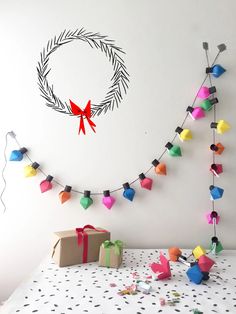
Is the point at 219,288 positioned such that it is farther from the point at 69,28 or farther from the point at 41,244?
the point at 69,28

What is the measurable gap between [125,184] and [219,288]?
713 mm

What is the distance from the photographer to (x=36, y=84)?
1652mm

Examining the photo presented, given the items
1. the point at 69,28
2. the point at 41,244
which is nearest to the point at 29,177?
the point at 41,244

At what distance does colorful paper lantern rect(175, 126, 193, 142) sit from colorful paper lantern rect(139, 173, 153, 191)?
307 millimetres

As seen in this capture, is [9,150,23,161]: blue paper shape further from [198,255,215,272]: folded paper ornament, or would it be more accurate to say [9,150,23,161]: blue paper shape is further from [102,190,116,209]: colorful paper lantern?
[198,255,215,272]: folded paper ornament

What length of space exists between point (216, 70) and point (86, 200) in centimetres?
106

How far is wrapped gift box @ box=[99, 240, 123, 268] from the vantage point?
1.38 meters

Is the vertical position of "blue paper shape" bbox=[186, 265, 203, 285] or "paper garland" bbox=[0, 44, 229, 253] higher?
"paper garland" bbox=[0, 44, 229, 253]

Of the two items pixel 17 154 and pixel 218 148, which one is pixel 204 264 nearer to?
pixel 218 148

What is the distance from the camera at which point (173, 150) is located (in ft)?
5.31

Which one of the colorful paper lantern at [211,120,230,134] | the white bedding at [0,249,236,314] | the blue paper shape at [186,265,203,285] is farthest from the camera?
the colorful paper lantern at [211,120,230,134]

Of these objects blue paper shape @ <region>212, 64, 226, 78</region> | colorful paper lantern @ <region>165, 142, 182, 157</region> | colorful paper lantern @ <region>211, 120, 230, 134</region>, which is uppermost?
blue paper shape @ <region>212, 64, 226, 78</region>

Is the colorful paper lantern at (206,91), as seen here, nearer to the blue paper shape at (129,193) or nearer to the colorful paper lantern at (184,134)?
the colorful paper lantern at (184,134)

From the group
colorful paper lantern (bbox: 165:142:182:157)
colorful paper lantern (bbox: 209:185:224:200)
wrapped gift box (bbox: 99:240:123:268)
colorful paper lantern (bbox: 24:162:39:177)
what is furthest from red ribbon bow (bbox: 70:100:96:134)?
colorful paper lantern (bbox: 209:185:224:200)
